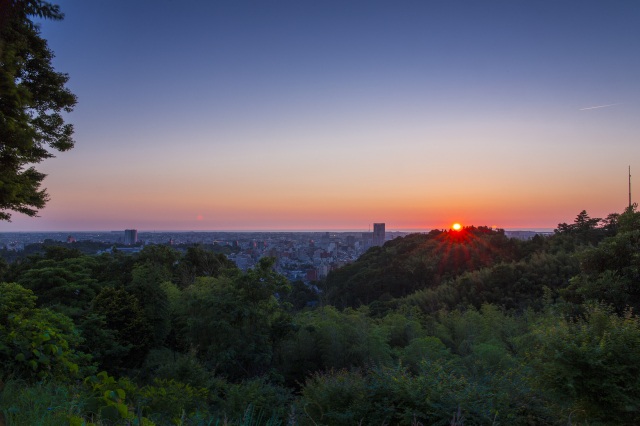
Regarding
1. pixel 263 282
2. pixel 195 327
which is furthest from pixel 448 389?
pixel 195 327

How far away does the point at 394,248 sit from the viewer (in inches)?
1668

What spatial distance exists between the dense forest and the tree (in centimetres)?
185

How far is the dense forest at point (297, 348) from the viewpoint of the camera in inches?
196

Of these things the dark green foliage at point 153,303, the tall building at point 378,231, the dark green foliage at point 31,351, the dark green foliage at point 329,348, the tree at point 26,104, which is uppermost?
the tree at point 26,104

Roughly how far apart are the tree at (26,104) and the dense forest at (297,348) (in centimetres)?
185

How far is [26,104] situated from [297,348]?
9084 mm

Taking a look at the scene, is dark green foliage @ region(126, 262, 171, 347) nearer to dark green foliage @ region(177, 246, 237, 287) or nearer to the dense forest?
the dense forest

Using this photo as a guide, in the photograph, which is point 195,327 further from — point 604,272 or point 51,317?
point 604,272

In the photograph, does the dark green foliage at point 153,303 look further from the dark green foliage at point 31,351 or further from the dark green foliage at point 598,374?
the dark green foliage at point 598,374

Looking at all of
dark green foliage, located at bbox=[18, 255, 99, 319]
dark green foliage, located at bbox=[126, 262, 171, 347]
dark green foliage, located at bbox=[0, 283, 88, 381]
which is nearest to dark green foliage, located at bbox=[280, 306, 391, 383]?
dark green foliage, located at bbox=[126, 262, 171, 347]

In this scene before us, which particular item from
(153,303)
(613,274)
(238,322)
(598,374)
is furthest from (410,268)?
(598,374)

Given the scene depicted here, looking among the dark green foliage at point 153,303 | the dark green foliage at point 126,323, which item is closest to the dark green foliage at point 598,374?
the dark green foliage at point 126,323

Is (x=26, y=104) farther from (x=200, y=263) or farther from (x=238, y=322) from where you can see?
Answer: (x=200, y=263)

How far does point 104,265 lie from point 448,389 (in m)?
16.6
